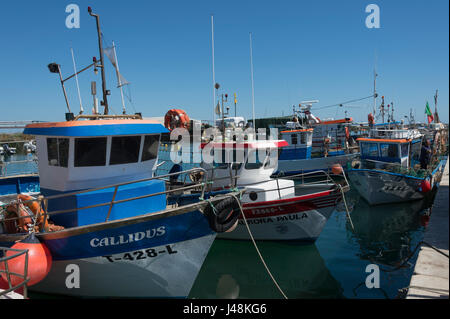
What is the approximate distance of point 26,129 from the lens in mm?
7840

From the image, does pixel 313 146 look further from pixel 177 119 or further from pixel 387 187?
pixel 177 119

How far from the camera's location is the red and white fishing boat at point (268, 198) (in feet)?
34.9

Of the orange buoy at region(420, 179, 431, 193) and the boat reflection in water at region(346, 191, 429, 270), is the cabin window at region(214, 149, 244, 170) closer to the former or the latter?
the boat reflection in water at region(346, 191, 429, 270)

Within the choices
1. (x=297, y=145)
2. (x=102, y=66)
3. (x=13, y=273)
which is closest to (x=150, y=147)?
(x=102, y=66)

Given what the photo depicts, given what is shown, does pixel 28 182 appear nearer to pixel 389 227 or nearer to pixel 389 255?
pixel 389 255

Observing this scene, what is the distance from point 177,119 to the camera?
11.9 m

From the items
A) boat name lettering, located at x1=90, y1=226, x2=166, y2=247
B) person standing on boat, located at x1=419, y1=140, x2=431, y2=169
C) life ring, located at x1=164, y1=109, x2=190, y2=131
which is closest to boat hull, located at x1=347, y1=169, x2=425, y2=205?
person standing on boat, located at x1=419, y1=140, x2=431, y2=169

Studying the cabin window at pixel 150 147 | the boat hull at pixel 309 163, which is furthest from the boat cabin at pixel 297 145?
the cabin window at pixel 150 147

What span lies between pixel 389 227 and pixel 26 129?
13.4m

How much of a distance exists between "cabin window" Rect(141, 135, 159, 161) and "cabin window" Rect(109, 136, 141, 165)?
0.65ft

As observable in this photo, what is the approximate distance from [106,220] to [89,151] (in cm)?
162

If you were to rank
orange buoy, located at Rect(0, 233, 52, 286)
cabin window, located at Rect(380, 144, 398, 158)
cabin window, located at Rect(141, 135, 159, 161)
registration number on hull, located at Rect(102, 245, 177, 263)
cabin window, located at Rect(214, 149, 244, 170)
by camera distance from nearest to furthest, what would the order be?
orange buoy, located at Rect(0, 233, 52, 286) < registration number on hull, located at Rect(102, 245, 177, 263) < cabin window, located at Rect(141, 135, 159, 161) < cabin window, located at Rect(214, 149, 244, 170) < cabin window, located at Rect(380, 144, 398, 158)

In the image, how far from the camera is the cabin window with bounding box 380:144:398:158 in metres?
17.8

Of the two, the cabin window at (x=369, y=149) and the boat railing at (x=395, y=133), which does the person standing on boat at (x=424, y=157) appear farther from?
the cabin window at (x=369, y=149)
